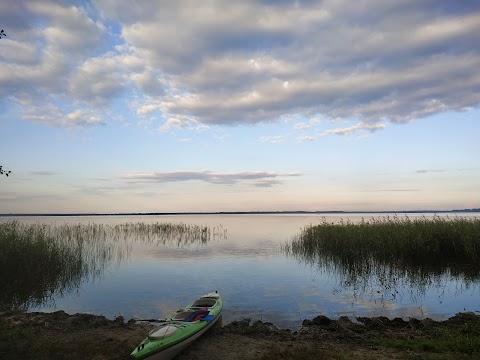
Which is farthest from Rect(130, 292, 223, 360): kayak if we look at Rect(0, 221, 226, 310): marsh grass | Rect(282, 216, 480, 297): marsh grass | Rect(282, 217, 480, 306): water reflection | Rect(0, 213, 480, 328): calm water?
Rect(282, 216, 480, 297): marsh grass

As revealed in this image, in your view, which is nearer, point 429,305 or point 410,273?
point 429,305

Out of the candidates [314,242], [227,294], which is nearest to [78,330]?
[227,294]

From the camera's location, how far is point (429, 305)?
1358cm

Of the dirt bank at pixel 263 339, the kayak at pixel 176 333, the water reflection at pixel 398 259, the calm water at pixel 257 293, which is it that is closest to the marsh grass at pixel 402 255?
the water reflection at pixel 398 259

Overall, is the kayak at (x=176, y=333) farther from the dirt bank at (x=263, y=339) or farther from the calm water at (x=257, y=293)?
the calm water at (x=257, y=293)

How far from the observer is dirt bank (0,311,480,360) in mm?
7969

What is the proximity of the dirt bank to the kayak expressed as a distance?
0.34 metres

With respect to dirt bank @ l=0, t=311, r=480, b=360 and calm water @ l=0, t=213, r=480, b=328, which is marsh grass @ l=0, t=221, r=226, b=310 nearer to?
calm water @ l=0, t=213, r=480, b=328

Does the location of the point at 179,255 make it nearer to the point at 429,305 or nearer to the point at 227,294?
the point at 227,294

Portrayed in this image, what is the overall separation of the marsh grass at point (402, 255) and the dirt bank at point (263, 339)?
6.54m

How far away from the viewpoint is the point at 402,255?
21.2 m

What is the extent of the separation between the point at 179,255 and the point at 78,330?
17.3 m

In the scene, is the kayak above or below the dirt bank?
above

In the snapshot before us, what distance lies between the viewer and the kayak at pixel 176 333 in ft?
25.0
